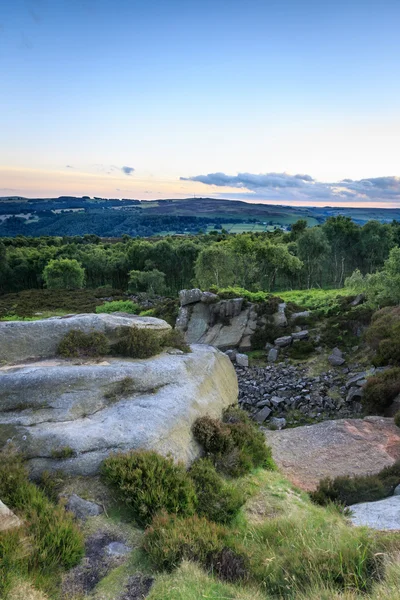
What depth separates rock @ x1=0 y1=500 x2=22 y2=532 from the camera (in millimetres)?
6621

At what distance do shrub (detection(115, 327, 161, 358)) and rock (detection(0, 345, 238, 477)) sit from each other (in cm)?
48

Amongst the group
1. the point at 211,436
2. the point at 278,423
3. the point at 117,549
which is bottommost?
the point at 278,423

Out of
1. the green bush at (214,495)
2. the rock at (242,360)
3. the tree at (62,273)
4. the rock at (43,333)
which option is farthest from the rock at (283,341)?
the tree at (62,273)

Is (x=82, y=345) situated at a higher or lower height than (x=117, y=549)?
higher

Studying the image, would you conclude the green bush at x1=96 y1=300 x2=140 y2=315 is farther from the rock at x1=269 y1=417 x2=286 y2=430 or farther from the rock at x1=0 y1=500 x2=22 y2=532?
the rock at x1=0 y1=500 x2=22 y2=532

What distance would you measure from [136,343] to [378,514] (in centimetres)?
884

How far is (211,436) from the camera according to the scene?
11297mm

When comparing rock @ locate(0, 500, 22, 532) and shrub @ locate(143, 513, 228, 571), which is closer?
shrub @ locate(143, 513, 228, 571)

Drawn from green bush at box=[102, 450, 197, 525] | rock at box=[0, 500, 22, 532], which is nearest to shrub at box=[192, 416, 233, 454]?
green bush at box=[102, 450, 197, 525]

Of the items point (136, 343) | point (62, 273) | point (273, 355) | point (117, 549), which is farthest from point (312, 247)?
point (117, 549)

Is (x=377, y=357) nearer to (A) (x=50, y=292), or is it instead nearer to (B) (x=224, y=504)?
(B) (x=224, y=504)

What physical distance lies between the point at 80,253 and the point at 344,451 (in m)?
102

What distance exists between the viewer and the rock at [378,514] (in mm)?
8195

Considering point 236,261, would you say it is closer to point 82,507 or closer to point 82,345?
point 82,345
